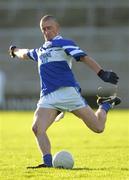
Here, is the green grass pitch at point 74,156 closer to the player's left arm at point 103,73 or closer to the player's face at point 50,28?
the player's left arm at point 103,73

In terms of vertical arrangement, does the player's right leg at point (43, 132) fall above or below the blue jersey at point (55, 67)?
below

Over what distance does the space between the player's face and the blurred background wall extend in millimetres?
29634

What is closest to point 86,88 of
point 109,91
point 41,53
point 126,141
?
point 109,91

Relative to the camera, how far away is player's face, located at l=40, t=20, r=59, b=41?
9836 millimetres

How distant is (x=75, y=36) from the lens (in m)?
45.5

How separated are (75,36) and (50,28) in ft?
117

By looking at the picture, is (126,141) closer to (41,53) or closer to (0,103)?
(41,53)

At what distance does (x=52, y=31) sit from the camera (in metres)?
9.90

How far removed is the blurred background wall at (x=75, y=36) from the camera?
42.7m

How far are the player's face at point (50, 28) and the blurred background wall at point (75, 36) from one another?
97.2 ft

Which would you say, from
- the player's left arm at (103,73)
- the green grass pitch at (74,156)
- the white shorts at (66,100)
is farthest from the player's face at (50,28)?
the green grass pitch at (74,156)

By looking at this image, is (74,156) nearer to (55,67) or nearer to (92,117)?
(92,117)

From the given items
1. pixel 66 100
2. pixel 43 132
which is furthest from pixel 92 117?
pixel 43 132

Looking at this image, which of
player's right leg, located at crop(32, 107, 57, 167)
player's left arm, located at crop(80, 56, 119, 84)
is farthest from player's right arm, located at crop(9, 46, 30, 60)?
player's left arm, located at crop(80, 56, 119, 84)
